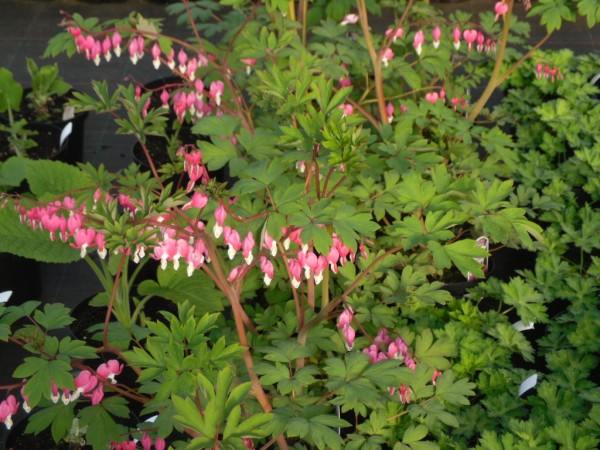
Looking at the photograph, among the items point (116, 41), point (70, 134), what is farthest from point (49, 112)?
point (116, 41)

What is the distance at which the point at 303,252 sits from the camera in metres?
2.20

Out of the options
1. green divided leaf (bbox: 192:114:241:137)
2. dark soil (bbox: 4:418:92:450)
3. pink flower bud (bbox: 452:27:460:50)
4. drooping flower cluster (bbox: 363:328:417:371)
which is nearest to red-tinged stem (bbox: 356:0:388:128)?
pink flower bud (bbox: 452:27:460:50)

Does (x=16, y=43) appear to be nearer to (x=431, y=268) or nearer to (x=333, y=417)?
(x=431, y=268)

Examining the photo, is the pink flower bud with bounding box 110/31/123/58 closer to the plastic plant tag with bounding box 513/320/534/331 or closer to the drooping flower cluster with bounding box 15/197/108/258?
the drooping flower cluster with bounding box 15/197/108/258

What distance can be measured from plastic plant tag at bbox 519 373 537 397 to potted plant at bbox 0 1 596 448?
3 centimetres

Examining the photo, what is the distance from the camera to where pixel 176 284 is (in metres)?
3.21

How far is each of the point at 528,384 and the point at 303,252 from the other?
2.86 ft

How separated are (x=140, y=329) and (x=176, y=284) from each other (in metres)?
0.53

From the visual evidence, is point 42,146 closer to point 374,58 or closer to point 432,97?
point 374,58

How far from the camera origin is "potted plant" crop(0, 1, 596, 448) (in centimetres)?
210

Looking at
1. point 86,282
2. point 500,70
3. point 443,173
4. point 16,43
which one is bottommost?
point 86,282

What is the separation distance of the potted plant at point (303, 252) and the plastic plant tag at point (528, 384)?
3cm

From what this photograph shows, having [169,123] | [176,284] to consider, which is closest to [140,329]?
[176,284]

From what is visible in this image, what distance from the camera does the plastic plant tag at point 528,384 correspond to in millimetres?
2547
